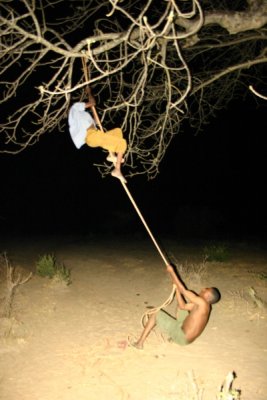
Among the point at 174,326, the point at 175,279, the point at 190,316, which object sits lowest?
the point at 174,326

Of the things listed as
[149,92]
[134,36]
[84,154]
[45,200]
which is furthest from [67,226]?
[134,36]

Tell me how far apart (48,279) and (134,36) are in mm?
5479

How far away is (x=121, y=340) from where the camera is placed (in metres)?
5.29

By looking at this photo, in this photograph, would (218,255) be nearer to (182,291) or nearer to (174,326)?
(174,326)

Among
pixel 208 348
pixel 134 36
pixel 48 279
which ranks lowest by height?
pixel 48 279

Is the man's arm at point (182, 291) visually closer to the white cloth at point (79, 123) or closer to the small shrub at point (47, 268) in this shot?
the white cloth at point (79, 123)

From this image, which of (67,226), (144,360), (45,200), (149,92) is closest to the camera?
(144,360)

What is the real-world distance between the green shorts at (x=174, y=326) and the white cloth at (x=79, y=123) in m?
2.49

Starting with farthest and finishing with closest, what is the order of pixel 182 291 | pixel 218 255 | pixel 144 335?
pixel 218 255, pixel 144 335, pixel 182 291

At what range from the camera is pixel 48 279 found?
7875mm

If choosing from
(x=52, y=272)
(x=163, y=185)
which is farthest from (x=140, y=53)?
(x=163, y=185)

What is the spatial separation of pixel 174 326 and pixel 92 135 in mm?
2587

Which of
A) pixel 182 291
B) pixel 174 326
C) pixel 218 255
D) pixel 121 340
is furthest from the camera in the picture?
pixel 218 255

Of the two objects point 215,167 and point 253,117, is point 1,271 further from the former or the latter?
point 253,117
